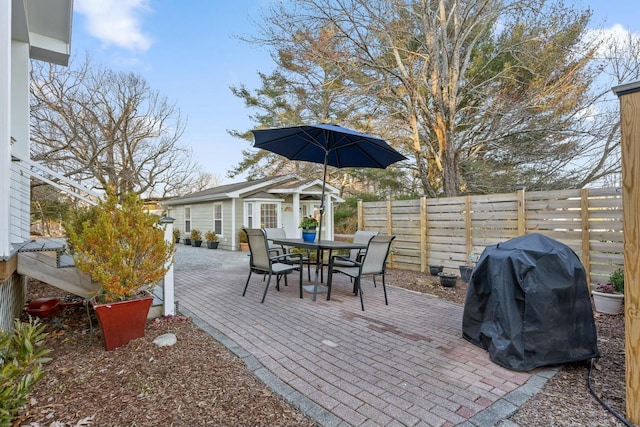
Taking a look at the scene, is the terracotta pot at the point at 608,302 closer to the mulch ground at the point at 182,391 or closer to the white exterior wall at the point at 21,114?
the mulch ground at the point at 182,391

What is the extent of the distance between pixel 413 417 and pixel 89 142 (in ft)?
48.5

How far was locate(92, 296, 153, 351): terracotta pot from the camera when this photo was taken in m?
2.89

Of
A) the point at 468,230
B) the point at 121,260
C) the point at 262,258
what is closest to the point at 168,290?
the point at 121,260

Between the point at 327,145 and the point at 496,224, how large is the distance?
3535 mm

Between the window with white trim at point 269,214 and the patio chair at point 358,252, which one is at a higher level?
the window with white trim at point 269,214

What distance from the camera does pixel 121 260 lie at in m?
2.96

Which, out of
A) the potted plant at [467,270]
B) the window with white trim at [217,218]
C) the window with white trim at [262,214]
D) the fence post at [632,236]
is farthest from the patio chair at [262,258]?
the window with white trim at [217,218]

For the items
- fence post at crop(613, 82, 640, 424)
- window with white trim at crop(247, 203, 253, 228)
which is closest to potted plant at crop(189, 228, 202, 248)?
window with white trim at crop(247, 203, 253, 228)

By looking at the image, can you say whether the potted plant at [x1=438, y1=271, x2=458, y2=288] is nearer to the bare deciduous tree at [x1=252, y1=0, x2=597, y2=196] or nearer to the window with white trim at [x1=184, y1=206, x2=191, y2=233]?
the bare deciduous tree at [x1=252, y1=0, x2=597, y2=196]

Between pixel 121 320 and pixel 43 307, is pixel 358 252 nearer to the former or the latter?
pixel 121 320

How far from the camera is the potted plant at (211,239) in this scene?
13375 millimetres

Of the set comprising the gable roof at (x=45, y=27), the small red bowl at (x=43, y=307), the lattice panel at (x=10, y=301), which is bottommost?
the small red bowl at (x=43, y=307)

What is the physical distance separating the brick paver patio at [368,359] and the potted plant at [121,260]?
815 millimetres

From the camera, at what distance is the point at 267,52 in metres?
9.17
